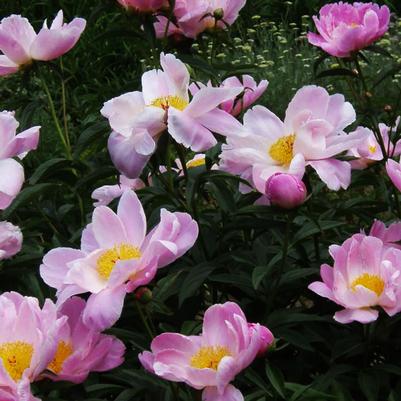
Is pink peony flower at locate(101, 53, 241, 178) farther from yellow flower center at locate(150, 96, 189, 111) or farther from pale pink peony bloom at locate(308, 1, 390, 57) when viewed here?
pale pink peony bloom at locate(308, 1, 390, 57)

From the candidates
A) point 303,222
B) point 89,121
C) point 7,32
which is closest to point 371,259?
point 303,222

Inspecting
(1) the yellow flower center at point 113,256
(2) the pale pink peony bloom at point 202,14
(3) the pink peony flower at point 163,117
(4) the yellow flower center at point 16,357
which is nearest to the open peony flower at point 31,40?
(2) the pale pink peony bloom at point 202,14

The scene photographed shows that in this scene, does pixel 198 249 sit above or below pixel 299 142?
below

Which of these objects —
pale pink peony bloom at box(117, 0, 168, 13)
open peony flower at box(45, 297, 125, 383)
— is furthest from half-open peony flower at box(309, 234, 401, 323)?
pale pink peony bloom at box(117, 0, 168, 13)

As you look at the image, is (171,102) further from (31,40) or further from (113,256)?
(31,40)

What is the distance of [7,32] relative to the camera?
1.70 metres

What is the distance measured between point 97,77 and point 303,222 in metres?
3.66

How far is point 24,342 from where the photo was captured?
3.88 ft

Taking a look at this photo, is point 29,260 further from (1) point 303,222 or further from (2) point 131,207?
(1) point 303,222

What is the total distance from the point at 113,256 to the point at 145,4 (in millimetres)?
592

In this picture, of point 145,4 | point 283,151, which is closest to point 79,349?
point 283,151

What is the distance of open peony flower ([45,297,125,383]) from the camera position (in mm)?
1196

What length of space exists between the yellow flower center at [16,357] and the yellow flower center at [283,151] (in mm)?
471

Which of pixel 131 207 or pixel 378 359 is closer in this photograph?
pixel 131 207
